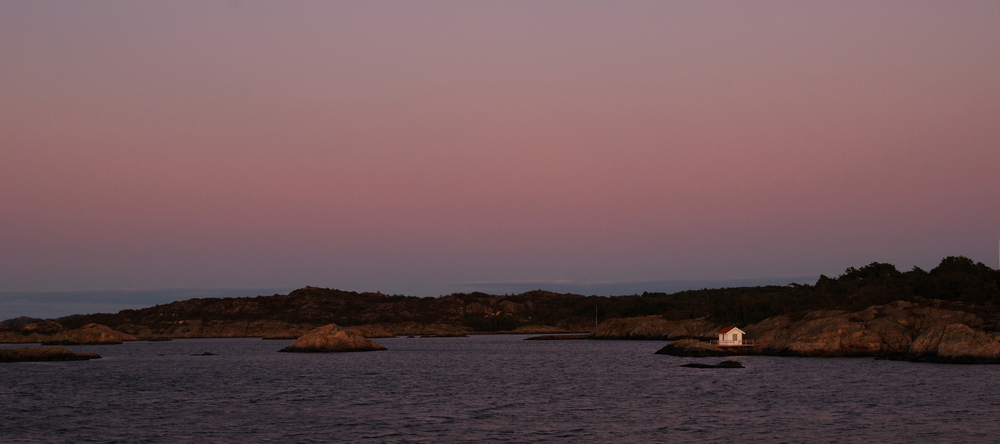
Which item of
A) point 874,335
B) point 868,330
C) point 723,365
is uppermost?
point 868,330

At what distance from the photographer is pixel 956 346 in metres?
78.7

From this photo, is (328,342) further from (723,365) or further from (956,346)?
(956,346)

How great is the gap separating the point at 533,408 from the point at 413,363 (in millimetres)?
55588

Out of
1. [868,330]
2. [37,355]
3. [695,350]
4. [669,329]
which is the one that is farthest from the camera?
[669,329]

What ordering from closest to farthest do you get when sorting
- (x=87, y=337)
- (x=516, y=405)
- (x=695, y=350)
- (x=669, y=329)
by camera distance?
1. (x=516, y=405)
2. (x=695, y=350)
3. (x=87, y=337)
4. (x=669, y=329)

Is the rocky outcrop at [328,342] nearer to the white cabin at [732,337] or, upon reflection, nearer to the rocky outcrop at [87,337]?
the white cabin at [732,337]

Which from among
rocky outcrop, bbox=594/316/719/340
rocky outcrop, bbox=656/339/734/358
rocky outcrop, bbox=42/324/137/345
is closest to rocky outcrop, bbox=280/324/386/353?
rocky outcrop, bbox=656/339/734/358

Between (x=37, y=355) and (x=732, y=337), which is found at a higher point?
(x=732, y=337)

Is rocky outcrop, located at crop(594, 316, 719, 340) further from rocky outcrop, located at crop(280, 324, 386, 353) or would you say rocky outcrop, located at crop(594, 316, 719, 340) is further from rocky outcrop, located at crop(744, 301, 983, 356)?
rocky outcrop, located at crop(280, 324, 386, 353)

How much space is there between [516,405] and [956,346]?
2115 inches

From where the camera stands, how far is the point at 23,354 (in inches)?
4171

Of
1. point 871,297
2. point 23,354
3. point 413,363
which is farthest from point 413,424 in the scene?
A: point 871,297

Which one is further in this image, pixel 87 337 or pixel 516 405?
A: pixel 87 337

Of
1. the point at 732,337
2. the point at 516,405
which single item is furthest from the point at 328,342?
the point at 516,405
